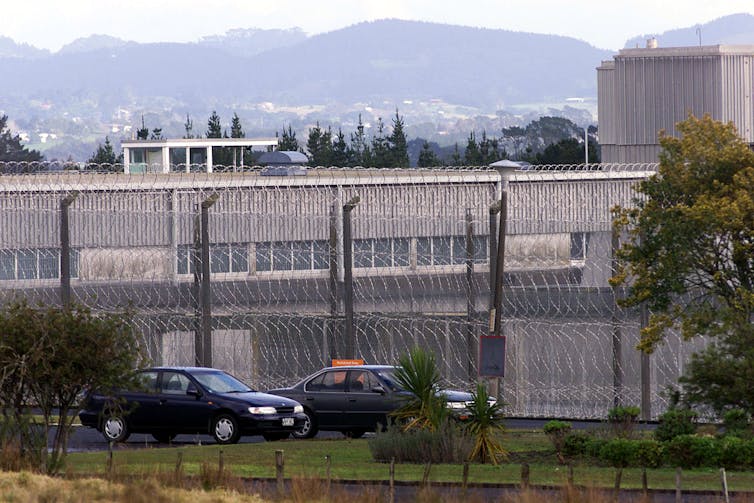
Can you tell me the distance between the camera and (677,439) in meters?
18.2

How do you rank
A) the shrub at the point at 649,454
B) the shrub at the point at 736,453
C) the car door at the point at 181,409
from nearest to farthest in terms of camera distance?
the shrub at the point at 736,453 → the shrub at the point at 649,454 → the car door at the point at 181,409

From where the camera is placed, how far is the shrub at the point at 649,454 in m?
18.3

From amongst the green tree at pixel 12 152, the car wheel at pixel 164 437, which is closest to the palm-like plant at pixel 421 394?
the car wheel at pixel 164 437

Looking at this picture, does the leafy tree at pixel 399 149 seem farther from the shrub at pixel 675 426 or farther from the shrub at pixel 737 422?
the shrub at pixel 737 422

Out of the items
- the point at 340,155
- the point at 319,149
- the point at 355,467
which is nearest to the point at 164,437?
the point at 355,467

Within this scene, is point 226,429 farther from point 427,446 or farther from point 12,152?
point 12,152

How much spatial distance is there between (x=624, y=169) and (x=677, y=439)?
37.2 m

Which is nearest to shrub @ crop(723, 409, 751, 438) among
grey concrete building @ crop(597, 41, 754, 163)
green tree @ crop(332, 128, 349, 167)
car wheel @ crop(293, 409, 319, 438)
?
car wheel @ crop(293, 409, 319, 438)

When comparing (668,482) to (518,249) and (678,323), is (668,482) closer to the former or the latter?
(678,323)

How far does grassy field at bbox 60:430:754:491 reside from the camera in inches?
655

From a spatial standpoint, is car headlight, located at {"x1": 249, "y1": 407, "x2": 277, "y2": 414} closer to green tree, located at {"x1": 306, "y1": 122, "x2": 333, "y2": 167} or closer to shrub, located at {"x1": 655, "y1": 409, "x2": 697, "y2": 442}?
shrub, located at {"x1": 655, "y1": 409, "x2": 697, "y2": 442}

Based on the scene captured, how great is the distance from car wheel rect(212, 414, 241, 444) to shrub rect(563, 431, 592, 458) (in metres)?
5.51

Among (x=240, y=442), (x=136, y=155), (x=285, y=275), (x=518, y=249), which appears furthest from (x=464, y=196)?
(x=136, y=155)

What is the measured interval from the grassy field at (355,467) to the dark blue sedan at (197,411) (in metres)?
0.89
